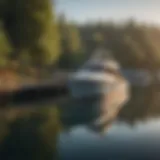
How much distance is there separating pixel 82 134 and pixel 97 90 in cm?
16

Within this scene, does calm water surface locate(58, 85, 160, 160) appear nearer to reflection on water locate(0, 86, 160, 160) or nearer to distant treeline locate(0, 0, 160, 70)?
reflection on water locate(0, 86, 160, 160)

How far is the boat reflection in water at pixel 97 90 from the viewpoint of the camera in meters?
1.22

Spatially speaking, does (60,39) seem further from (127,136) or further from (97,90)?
(127,136)

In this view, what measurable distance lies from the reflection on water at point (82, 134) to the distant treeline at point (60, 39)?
0.12m

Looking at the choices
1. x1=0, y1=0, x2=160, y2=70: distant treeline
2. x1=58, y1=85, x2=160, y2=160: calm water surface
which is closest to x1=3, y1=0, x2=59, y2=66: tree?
x1=0, y1=0, x2=160, y2=70: distant treeline

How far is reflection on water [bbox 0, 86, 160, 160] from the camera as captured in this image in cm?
109

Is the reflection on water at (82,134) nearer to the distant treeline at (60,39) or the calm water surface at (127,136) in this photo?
the calm water surface at (127,136)

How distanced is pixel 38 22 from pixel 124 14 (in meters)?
0.26

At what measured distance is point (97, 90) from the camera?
4.12 ft

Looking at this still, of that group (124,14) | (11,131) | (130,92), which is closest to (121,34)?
(124,14)

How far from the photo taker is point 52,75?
1245mm

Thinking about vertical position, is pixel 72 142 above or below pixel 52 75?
below

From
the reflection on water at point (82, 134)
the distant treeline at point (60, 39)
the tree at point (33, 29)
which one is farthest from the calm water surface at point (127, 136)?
the tree at point (33, 29)

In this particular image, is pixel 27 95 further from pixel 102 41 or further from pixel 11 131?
pixel 102 41
